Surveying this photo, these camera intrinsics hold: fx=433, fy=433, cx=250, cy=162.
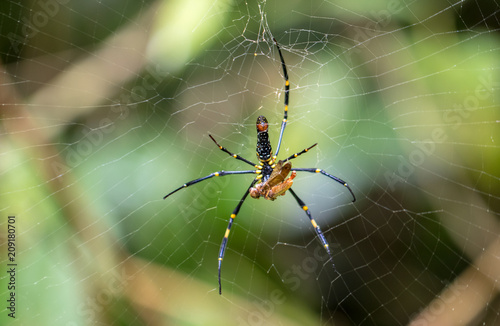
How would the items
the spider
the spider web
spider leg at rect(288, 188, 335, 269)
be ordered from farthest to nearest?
spider leg at rect(288, 188, 335, 269) → the spider web → the spider

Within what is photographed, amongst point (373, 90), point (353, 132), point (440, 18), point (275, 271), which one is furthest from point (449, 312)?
point (440, 18)

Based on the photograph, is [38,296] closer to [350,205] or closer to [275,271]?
[275,271]

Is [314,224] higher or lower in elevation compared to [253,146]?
lower

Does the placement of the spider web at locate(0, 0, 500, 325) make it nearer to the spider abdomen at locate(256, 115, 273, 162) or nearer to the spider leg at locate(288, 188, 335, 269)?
the spider leg at locate(288, 188, 335, 269)

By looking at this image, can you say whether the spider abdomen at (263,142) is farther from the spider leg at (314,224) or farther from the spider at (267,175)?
the spider leg at (314,224)

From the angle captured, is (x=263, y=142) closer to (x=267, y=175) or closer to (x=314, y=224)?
(x=267, y=175)

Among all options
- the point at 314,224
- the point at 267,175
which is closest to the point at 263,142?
the point at 267,175

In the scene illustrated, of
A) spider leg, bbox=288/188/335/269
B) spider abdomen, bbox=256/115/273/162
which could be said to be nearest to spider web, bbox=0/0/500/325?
spider leg, bbox=288/188/335/269

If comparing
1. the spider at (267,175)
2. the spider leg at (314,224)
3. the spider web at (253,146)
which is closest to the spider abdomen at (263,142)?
the spider at (267,175)

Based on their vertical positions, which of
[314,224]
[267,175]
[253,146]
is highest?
[253,146]
